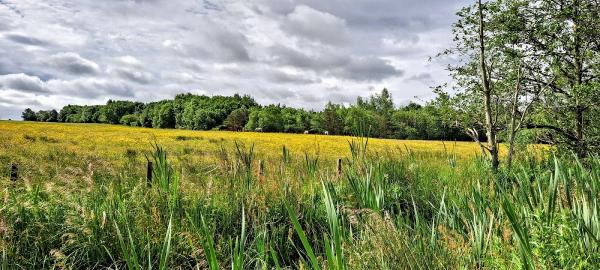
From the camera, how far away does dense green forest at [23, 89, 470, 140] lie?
92.2 meters

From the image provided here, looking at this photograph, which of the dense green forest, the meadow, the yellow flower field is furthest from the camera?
the dense green forest

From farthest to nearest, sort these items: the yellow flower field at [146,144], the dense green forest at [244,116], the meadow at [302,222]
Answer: the dense green forest at [244,116]
the yellow flower field at [146,144]
the meadow at [302,222]

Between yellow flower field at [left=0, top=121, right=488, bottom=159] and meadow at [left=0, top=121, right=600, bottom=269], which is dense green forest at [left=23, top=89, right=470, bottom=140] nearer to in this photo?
yellow flower field at [left=0, top=121, right=488, bottom=159]

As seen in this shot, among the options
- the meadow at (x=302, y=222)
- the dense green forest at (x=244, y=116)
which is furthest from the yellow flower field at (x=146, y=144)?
the dense green forest at (x=244, y=116)

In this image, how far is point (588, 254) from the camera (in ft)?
7.80

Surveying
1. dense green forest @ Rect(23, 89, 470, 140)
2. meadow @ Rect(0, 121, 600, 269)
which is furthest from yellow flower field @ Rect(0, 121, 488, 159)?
dense green forest @ Rect(23, 89, 470, 140)

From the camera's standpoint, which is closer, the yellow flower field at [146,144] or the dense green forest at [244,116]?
the yellow flower field at [146,144]

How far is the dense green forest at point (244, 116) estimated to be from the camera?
3628 inches

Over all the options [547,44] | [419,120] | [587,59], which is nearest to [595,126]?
[587,59]

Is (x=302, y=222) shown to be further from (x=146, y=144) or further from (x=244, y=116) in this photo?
(x=244, y=116)

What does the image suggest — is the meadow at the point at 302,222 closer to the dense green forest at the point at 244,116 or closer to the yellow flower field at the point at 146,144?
the yellow flower field at the point at 146,144

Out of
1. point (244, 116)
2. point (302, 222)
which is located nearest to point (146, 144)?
point (302, 222)

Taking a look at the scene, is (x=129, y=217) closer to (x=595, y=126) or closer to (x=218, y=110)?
(x=595, y=126)

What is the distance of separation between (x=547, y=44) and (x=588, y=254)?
9.04 m
